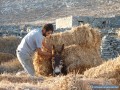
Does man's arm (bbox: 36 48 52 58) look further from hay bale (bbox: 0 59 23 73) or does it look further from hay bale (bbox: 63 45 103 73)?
hay bale (bbox: 0 59 23 73)

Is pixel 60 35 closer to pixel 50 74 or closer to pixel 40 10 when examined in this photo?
pixel 50 74

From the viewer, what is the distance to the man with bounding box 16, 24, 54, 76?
616 inches

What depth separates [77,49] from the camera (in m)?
18.1

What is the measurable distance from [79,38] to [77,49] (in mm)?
420

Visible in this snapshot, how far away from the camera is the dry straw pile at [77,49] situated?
17531 mm

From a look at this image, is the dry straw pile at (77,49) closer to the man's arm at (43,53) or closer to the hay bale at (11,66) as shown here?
the man's arm at (43,53)

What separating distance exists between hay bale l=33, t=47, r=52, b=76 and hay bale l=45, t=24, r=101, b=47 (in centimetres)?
84

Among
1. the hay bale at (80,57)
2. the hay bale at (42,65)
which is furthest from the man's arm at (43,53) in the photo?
the hay bale at (80,57)

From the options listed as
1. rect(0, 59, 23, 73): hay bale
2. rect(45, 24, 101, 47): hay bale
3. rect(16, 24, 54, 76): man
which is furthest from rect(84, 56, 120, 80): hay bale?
rect(0, 59, 23, 73): hay bale

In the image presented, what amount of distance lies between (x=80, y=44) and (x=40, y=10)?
62091mm

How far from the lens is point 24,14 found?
78.8 metres

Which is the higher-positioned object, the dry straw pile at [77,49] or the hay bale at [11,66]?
the dry straw pile at [77,49]

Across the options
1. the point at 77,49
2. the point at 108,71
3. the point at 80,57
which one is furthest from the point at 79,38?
the point at 108,71

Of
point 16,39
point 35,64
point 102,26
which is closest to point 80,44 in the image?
point 35,64
